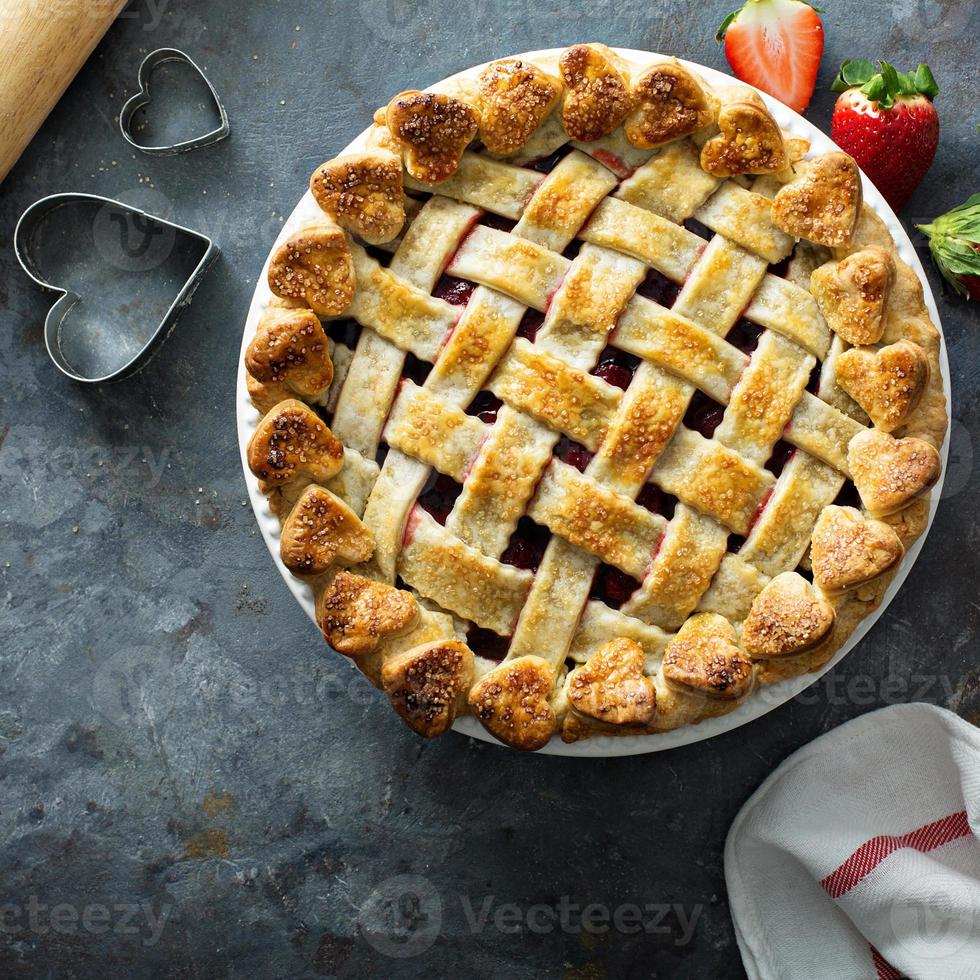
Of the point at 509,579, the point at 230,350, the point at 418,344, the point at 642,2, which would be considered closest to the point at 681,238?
the point at 418,344

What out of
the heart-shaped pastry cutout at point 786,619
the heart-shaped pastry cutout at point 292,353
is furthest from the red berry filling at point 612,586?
the heart-shaped pastry cutout at point 292,353

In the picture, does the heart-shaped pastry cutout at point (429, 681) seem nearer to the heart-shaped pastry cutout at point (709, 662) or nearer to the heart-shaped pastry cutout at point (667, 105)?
the heart-shaped pastry cutout at point (709, 662)

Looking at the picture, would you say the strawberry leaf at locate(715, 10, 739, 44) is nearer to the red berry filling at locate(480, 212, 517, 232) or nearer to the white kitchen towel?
the red berry filling at locate(480, 212, 517, 232)

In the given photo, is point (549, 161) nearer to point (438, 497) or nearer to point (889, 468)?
point (438, 497)

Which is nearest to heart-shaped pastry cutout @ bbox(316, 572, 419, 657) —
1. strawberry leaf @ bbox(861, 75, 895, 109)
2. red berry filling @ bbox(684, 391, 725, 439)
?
red berry filling @ bbox(684, 391, 725, 439)

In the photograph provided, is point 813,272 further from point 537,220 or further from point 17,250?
point 17,250

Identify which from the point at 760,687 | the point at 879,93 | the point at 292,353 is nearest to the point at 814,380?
the point at 760,687
